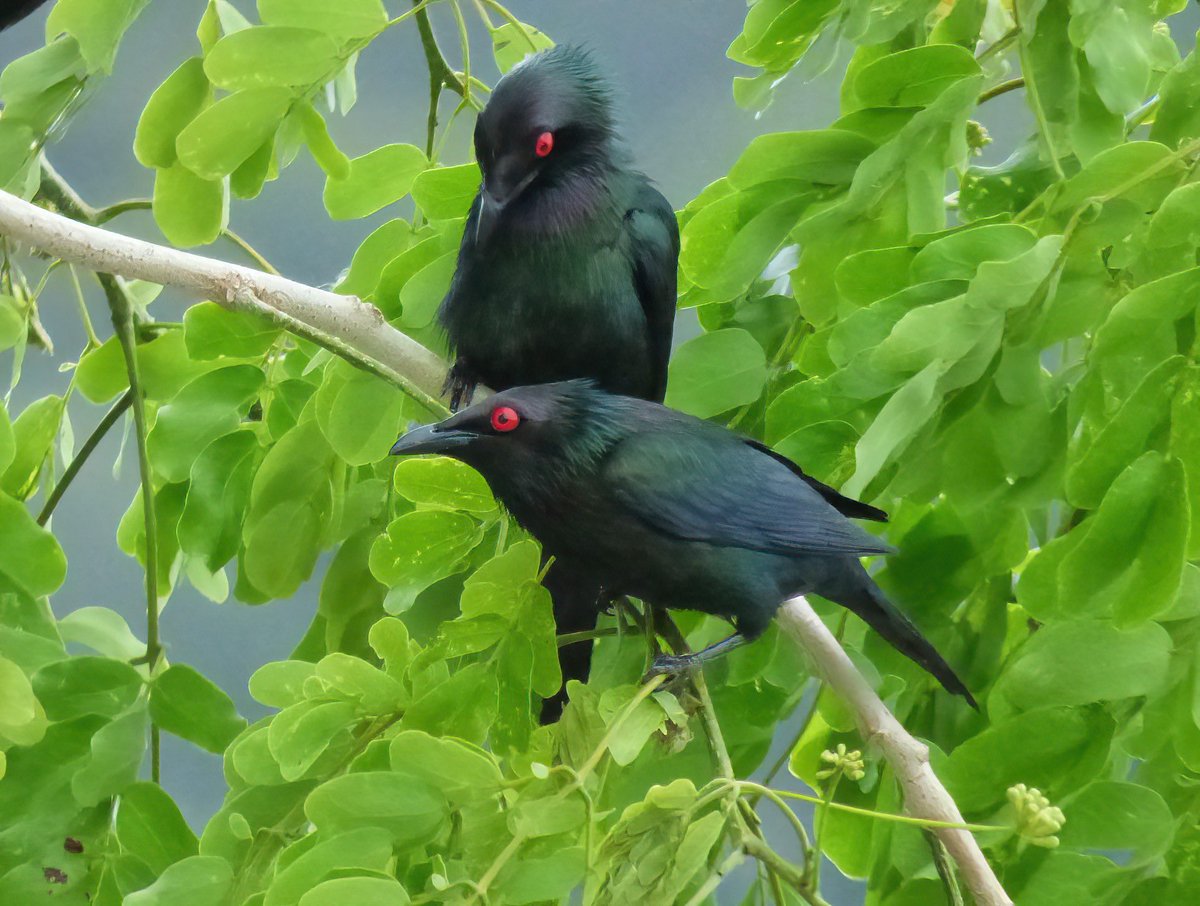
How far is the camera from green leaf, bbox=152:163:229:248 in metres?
0.94

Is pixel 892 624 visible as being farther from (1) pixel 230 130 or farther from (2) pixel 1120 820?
(1) pixel 230 130

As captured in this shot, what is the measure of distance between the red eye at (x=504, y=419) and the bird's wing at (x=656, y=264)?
28 cm

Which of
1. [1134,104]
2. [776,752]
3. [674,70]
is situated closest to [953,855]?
[1134,104]

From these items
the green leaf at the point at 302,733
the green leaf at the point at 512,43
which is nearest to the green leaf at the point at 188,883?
the green leaf at the point at 302,733

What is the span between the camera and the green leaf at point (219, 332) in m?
0.91

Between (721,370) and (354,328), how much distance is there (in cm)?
26

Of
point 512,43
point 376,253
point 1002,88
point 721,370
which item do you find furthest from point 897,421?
point 512,43

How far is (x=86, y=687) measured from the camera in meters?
0.91

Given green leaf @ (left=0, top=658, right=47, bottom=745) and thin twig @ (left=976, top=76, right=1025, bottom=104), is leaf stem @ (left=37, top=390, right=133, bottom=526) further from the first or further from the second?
thin twig @ (left=976, top=76, right=1025, bottom=104)

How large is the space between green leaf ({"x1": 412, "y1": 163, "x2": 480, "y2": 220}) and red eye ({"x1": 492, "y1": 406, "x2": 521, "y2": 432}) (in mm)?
343

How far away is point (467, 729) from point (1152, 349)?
427 mm

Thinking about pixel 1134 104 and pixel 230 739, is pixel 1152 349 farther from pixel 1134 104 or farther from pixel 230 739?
pixel 230 739

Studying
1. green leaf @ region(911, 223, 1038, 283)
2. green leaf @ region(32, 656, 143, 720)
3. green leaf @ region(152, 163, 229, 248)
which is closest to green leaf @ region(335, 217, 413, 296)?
green leaf @ region(152, 163, 229, 248)

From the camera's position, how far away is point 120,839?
0.87m
